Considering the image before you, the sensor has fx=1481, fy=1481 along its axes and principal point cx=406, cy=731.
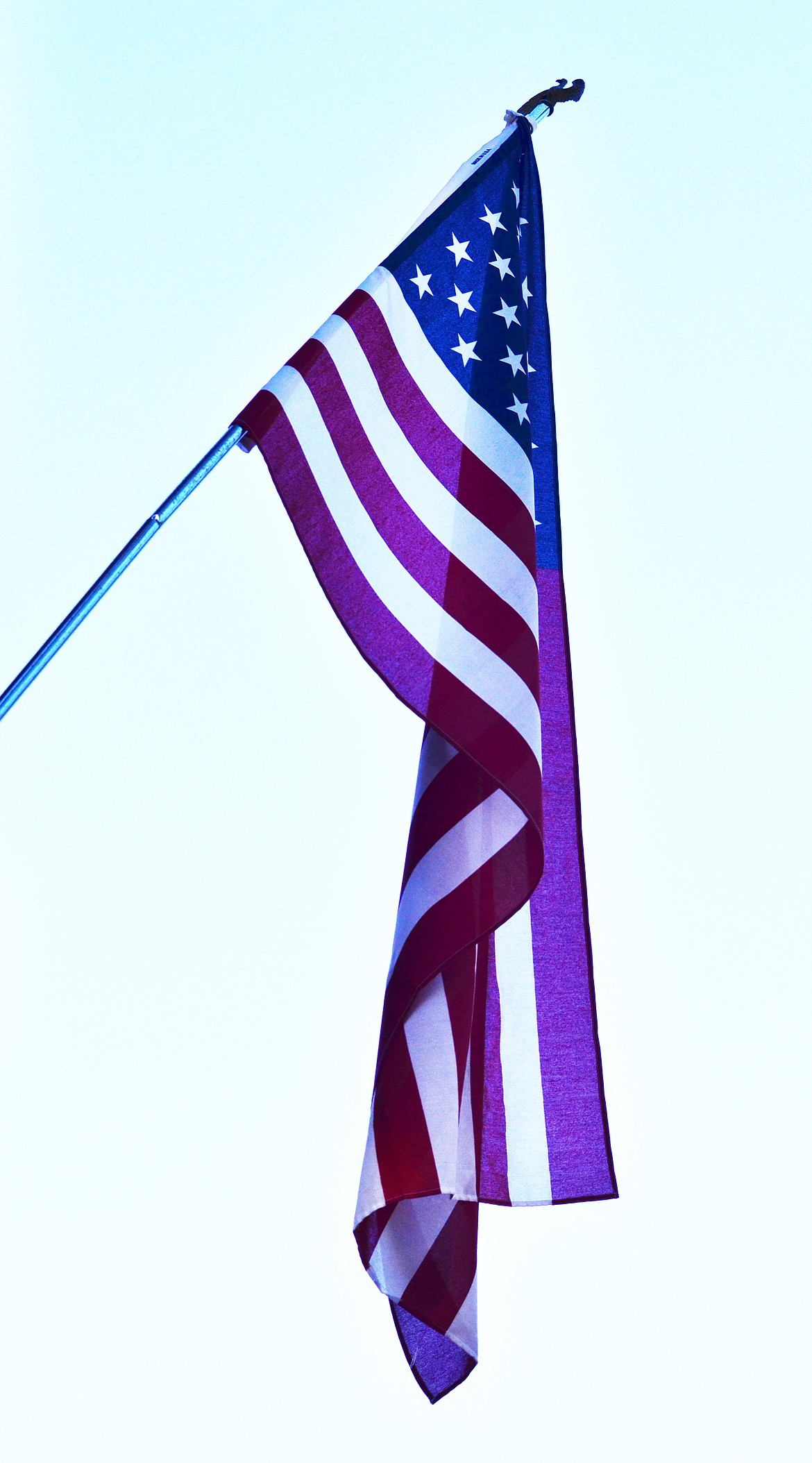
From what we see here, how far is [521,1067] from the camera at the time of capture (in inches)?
177

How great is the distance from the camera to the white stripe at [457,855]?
4.16 meters

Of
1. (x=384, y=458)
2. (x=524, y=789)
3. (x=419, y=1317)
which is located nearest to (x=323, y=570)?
(x=384, y=458)

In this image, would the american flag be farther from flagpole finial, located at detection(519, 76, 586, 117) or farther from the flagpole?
flagpole finial, located at detection(519, 76, 586, 117)

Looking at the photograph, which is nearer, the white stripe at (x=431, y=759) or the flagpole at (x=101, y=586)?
the flagpole at (x=101, y=586)

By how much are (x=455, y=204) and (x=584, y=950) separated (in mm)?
2553

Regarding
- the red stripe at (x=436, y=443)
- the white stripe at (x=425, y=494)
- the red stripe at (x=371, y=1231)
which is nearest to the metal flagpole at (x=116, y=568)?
the white stripe at (x=425, y=494)

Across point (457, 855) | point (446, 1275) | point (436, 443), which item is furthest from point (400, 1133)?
point (436, 443)

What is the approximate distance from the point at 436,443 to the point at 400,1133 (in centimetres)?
205

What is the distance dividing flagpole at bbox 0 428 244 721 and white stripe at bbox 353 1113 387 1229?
1532 mm

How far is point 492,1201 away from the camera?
4230 millimetres

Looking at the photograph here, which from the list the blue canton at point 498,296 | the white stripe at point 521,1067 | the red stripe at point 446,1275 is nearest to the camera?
the red stripe at point 446,1275

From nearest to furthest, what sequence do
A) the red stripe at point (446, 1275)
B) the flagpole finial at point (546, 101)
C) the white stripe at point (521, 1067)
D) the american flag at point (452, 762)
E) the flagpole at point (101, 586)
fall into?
the flagpole at point (101, 586)
the american flag at point (452, 762)
the red stripe at point (446, 1275)
the white stripe at point (521, 1067)
the flagpole finial at point (546, 101)

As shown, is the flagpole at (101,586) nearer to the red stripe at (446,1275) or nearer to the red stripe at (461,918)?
the red stripe at (461,918)

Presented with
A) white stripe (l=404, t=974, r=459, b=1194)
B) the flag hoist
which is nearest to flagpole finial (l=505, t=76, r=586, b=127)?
the flag hoist
